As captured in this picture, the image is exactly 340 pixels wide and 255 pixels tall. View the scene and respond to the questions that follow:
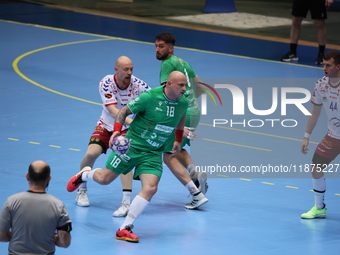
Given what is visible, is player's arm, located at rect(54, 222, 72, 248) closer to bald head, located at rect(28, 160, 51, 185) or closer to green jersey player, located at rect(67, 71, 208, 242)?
bald head, located at rect(28, 160, 51, 185)

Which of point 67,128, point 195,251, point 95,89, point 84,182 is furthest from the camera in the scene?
point 95,89

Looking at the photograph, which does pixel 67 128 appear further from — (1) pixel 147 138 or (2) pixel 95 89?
(1) pixel 147 138

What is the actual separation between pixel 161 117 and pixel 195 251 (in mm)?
1612

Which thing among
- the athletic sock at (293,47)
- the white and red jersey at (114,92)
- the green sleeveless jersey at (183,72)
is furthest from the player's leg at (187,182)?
the athletic sock at (293,47)

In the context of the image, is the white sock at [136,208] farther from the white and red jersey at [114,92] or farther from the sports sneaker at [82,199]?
the white and red jersey at [114,92]

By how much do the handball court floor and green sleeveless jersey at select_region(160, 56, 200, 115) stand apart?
124 cm

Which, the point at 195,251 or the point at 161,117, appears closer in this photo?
the point at 195,251

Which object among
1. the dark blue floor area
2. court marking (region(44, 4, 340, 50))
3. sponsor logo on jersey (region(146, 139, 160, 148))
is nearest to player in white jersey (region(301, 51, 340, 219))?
sponsor logo on jersey (region(146, 139, 160, 148))

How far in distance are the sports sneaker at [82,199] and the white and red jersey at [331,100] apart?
3218 millimetres

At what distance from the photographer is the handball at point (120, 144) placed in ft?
25.2

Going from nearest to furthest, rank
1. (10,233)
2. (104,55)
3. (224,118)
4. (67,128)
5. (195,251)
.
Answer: (10,233) < (195,251) < (67,128) < (224,118) < (104,55)

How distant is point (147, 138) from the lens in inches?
316

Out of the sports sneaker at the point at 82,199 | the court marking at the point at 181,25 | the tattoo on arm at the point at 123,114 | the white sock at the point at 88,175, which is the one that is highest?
the tattoo on arm at the point at 123,114

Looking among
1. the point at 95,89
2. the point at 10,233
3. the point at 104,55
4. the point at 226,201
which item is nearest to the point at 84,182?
the point at 226,201
